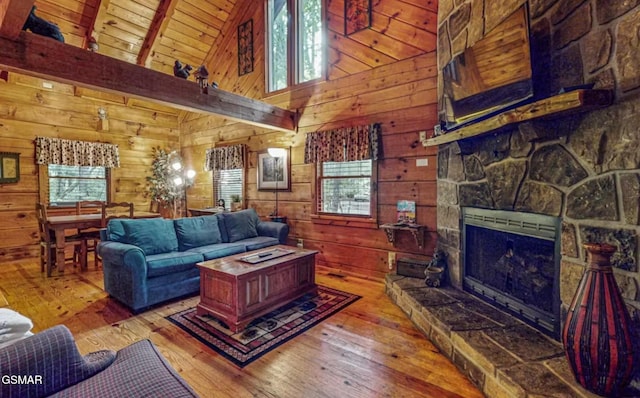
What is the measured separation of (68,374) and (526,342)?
2.37 metres

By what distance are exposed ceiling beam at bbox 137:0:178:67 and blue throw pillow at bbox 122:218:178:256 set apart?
145 inches

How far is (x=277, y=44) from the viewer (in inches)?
209

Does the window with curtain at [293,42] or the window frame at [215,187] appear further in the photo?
the window frame at [215,187]

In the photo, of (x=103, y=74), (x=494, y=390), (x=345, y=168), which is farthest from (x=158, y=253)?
(x=494, y=390)

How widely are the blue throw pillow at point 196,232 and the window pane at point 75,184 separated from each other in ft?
10.3

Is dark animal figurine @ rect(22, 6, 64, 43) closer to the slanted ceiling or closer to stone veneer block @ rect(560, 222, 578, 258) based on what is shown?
the slanted ceiling

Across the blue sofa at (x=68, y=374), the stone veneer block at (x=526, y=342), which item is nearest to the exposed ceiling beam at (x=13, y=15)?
the blue sofa at (x=68, y=374)

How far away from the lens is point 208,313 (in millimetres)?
2732

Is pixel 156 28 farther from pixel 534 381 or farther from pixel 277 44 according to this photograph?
pixel 534 381

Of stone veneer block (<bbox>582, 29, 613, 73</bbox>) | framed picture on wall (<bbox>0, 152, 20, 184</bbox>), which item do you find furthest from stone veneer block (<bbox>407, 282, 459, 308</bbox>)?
framed picture on wall (<bbox>0, 152, 20, 184</bbox>)

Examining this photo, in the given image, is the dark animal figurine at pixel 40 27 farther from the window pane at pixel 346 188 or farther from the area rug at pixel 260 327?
the window pane at pixel 346 188

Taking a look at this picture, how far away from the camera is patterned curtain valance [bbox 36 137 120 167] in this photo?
502cm

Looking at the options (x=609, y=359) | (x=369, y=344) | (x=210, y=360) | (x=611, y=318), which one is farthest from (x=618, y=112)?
(x=210, y=360)

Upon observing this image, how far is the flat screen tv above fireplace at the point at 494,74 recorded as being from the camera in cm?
198
